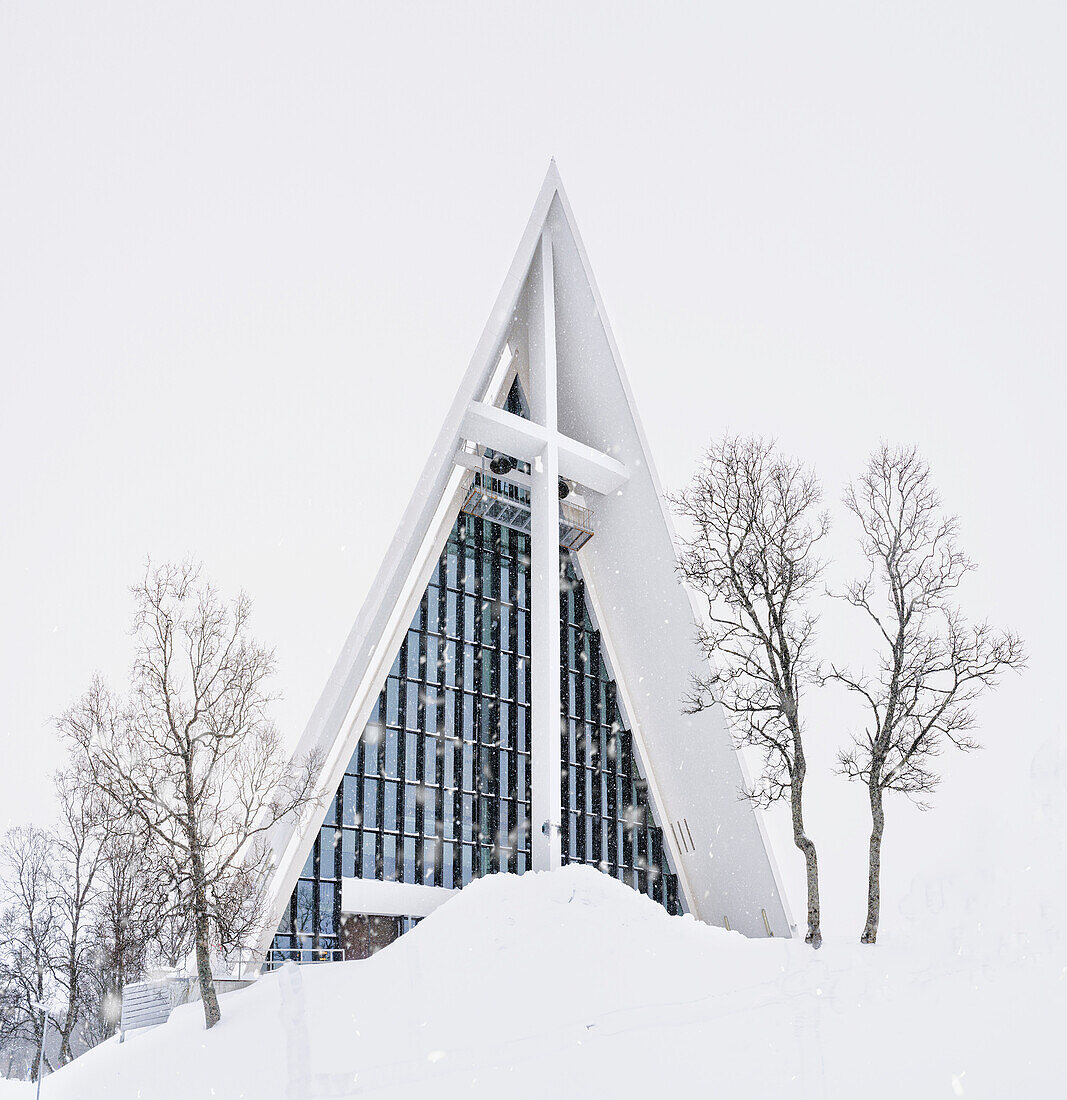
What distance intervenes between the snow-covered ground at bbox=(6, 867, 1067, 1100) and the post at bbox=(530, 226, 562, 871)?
5.71 metres

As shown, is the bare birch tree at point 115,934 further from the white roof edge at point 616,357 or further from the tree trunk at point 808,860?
the white roof edge at point 616,357

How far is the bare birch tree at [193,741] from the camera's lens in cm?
1377

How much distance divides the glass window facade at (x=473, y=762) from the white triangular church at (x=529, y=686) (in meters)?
0.05

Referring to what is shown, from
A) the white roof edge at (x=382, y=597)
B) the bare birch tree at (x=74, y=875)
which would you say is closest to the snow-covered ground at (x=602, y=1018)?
the white roof edge at (x=382, y=597)

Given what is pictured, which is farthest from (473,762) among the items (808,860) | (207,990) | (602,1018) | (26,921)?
(26,921)

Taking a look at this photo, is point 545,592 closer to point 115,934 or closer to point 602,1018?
point 602,1018

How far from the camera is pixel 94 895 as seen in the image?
27234 millimetres

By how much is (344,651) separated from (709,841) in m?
10.8

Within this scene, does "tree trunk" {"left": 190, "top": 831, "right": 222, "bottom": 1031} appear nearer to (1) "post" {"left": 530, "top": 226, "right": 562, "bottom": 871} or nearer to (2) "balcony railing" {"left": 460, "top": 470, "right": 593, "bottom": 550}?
(1) "post" {"left": 530, "top": 226, "right": 562, "bottom": 871}

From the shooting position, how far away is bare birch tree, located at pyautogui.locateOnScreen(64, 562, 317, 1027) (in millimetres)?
13773

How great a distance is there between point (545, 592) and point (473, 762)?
570 cm

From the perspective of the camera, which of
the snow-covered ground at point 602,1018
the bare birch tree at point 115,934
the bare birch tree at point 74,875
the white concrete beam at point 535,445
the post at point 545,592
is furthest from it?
the bare birch tree at point 74,875

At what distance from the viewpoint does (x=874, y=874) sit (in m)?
12.6

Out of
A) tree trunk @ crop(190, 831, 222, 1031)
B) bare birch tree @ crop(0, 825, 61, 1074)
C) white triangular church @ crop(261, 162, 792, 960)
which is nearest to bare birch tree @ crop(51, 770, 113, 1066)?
bare birch tree @ crop(0, 825, 61, 1074)
